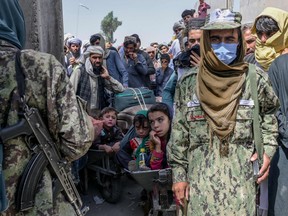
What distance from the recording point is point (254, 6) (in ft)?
26.0

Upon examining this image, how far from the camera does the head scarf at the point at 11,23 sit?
1.57 meters

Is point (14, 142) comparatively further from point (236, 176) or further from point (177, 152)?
point (236, 176)

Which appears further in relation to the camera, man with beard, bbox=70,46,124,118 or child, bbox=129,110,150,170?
man with beard, bbox=70,46,124,118

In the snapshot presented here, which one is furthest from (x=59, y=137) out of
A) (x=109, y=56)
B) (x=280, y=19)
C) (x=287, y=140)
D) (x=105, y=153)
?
(x=109, y=56)

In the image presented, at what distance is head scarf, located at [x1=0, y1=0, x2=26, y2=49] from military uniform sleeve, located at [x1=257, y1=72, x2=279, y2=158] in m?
1.32

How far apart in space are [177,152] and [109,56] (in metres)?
3.56

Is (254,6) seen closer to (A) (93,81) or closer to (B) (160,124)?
(A) (93,81)

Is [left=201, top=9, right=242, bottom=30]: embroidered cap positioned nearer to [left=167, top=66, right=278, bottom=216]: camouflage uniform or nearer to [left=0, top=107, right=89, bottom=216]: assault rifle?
[left=167, top=66, right=278, bottom=216]: camouflage uniform

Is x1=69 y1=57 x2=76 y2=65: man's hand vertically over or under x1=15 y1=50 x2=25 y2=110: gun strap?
over

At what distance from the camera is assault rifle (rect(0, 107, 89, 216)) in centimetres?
161

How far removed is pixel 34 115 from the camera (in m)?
1.64

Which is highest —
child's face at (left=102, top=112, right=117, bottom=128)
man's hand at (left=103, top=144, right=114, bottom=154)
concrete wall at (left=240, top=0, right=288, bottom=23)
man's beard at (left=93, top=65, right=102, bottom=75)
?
concrete wall at (left=240, top=0, right=288, bottom=23)

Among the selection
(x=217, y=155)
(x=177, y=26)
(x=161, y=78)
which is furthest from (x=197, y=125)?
(x=177, y=26)

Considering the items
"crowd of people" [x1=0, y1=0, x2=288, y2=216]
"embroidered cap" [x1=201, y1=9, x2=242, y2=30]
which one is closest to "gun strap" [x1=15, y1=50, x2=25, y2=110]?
"crowd of people" [x1=0, y1=0, x2=288, y2=216]
